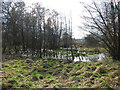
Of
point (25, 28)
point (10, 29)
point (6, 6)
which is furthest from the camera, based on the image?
point (25, 28)

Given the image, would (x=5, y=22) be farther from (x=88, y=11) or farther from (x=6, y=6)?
(x=88, y=11)

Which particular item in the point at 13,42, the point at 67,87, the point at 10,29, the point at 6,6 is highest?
the point at 6,6

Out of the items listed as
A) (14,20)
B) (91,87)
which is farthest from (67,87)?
(14,20)

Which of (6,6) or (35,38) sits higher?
(6,6)

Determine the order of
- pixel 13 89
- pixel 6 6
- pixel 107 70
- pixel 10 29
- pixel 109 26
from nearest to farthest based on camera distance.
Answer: pixel 13 89 → pixel 107 70 → pixel 109 26 → pixel 6 6 → pixel 10 29

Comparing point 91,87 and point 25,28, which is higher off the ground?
point 25,28

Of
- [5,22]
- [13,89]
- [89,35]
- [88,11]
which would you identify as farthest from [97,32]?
[5,22]

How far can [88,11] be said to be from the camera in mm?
6520

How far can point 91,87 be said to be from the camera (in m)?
2.86

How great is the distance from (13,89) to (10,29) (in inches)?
432

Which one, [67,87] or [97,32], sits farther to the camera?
[97,32]

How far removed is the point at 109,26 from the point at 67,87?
493 cm

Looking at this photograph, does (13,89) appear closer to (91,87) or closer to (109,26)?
(91,87)

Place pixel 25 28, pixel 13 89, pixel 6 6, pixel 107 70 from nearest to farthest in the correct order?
pixel 13 89
pixel 107 70
pixel 6 6
pixel 25 28
